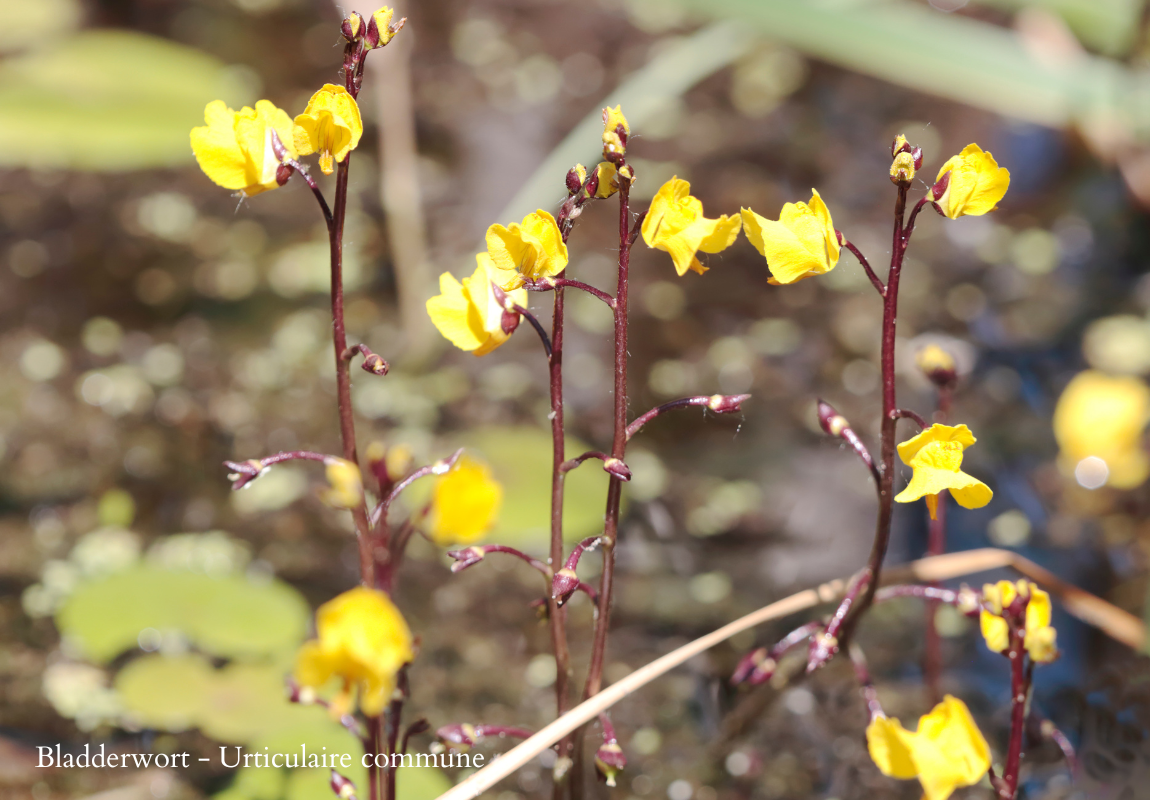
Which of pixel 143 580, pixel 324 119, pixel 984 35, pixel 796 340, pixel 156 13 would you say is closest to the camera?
pixel 324 119

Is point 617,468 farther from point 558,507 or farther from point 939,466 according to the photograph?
point 939,466

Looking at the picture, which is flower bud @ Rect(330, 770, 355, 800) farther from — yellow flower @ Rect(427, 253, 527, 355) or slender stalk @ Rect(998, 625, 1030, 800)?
slender stalk @ Rect(998, 625, 1030, 800)

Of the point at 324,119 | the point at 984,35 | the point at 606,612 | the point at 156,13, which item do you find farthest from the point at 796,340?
the point at 156,13

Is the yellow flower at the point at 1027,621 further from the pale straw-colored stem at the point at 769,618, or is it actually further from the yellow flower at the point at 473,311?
the yellow flower at the point at 473,311

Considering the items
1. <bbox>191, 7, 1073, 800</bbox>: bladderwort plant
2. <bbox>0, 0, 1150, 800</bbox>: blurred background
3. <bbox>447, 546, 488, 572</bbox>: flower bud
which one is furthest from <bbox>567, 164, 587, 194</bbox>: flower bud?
<bbox>0, 0, 1150, 800</bbox>: blurred background

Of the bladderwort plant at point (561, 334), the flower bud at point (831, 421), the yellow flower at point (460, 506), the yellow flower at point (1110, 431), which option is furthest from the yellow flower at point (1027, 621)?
the yellow flower at point (1110, 431)

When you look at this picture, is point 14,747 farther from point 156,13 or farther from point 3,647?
point 156,13
